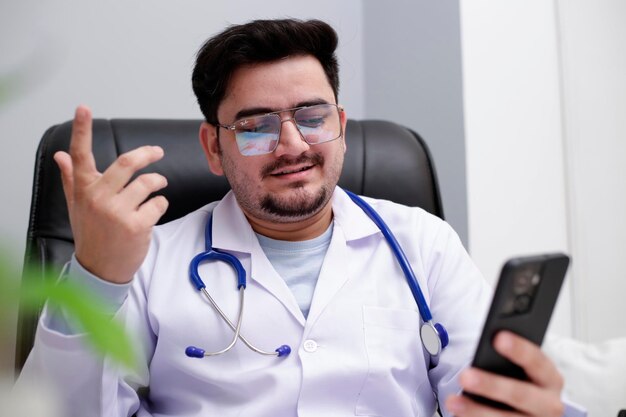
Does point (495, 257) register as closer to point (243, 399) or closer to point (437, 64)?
point (437, 64)

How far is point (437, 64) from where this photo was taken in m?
2.00

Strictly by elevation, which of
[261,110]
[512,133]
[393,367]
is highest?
[261,110]

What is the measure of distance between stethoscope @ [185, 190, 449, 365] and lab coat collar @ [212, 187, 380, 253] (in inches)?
0.7

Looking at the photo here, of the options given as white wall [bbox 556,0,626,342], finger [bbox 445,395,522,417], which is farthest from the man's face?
white wall [bbox 556,0,626,342]

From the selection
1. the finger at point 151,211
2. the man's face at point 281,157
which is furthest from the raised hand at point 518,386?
the man's face at point 281,157

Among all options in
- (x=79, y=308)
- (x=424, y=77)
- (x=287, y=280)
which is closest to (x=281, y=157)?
(x=287, y=280)

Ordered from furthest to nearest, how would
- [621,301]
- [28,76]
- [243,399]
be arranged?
[621,301]
[243,399]
[28,76]

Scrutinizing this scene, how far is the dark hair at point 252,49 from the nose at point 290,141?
160 millimetres

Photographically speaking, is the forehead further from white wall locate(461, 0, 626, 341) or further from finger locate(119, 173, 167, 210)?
white wall locate(461, 0, 626, 341)

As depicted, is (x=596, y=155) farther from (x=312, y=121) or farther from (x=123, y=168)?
(x=123, y=168)

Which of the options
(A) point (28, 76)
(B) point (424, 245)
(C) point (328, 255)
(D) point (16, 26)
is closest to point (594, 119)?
(B) point (424, 245)

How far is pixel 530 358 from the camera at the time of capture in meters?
0.70

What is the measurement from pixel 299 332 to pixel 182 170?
456mm

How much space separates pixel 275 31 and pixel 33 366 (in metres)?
0.79
